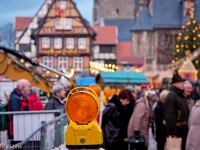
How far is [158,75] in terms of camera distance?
46000 mm

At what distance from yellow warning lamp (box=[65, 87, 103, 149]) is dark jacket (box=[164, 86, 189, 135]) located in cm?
580

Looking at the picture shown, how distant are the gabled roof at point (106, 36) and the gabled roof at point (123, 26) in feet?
59.5

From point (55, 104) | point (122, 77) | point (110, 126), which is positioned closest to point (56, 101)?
point (55, 104)

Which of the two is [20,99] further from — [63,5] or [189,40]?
[63,5]

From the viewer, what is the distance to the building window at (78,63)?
60.0 meters

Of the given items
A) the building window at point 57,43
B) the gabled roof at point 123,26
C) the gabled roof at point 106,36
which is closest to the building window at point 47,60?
the building window at point 57,43

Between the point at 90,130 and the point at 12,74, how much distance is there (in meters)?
12.9

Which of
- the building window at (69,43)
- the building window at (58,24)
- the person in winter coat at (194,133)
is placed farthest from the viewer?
the building window at (69,43)

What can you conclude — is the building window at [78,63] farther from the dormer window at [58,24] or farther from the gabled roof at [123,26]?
the gabled roof at [123,26]

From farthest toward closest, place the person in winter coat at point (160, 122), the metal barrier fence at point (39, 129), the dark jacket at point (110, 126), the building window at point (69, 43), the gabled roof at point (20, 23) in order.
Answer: the gabled roof at point (20, 23), the building window at point (69, 43), the person in winter coat at point (160, 122), the dark jacket at point (110, 126), the metal barrier fence at point (39, 129)

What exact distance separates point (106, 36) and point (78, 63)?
9.95 meters

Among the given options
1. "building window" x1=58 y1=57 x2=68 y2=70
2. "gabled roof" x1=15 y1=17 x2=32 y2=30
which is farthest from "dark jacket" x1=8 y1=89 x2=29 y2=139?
"gabled roof" x1=15 y1=17 x2=32 y2=30

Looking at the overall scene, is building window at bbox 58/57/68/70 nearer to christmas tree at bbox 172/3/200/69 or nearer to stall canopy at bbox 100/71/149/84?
christmas tree at bbox 172/3/200/69

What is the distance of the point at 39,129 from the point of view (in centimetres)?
711
